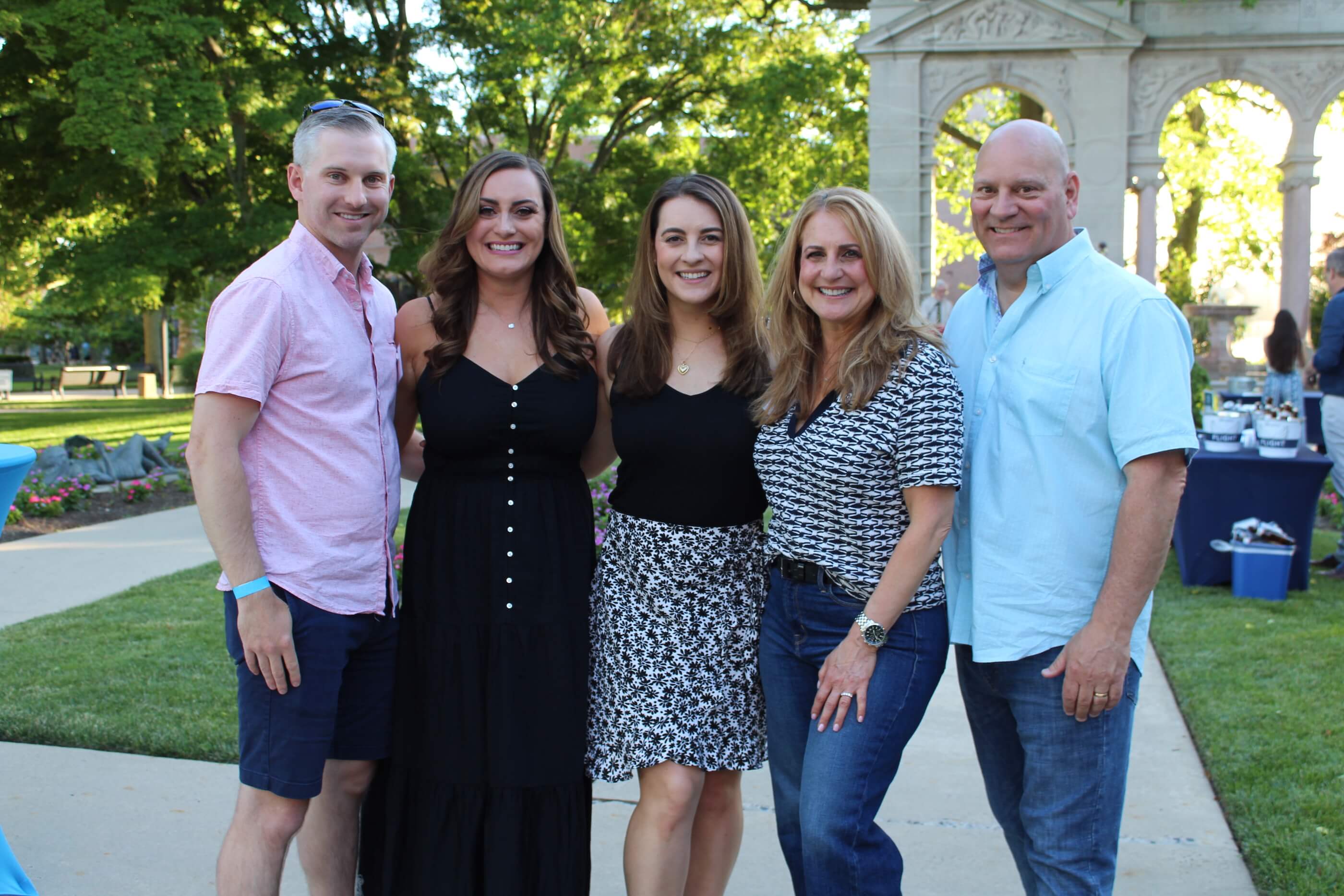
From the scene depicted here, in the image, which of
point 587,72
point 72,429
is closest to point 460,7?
point 587,72

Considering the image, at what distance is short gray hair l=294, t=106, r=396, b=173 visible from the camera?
2.76 m

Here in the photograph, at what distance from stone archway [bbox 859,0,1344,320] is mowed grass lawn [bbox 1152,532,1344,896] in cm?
1223

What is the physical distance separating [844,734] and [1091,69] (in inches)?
720

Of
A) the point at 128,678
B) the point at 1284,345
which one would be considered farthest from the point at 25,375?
the point at 1284,345

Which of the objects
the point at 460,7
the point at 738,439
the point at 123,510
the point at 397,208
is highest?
the point at 460,7

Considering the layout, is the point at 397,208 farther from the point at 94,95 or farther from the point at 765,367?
the point at 765,367

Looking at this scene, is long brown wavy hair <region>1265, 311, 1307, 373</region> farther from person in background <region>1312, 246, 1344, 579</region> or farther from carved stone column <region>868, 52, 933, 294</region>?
carved stone column <region>868, 52, 933, 294</region>

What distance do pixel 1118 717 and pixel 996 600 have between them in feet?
1.17

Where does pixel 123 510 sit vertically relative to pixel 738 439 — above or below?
below

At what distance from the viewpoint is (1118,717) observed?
2.44m

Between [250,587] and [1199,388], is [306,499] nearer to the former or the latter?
[250,587]

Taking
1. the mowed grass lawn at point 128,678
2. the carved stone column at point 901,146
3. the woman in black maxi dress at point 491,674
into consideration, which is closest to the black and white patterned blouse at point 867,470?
the woman in black maxi dress at point 491,674

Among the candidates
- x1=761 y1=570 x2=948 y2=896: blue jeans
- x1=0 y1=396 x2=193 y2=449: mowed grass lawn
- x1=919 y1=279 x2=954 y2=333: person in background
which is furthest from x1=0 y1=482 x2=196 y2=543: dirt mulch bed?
x1=919 y1=279 x2=954 y2=333: person in background

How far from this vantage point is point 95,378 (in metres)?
30.8
